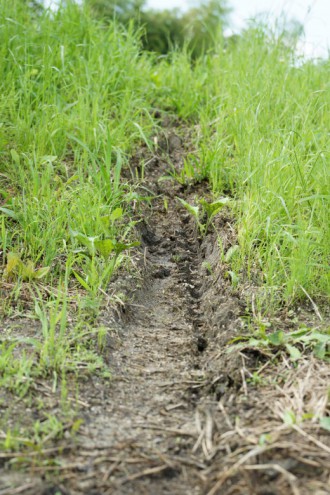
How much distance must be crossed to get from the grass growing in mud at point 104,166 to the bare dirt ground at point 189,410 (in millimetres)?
121

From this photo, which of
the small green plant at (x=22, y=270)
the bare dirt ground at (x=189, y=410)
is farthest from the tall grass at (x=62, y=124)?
the bare dirt ground at (x=189, y=410)

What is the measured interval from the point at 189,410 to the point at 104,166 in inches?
70.8

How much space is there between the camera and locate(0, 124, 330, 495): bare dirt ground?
1.67m

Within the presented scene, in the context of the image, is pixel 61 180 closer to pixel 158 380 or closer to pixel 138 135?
pixel 138 135

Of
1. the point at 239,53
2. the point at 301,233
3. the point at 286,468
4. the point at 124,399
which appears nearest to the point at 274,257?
the point at 301,233

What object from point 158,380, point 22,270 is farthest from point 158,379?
point 22,270

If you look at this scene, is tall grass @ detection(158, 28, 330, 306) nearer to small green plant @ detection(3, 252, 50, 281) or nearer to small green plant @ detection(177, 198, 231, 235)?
small green plant @ detection(177, 198, 231, 235)

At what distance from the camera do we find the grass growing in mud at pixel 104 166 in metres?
2.46

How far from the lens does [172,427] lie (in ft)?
6.37

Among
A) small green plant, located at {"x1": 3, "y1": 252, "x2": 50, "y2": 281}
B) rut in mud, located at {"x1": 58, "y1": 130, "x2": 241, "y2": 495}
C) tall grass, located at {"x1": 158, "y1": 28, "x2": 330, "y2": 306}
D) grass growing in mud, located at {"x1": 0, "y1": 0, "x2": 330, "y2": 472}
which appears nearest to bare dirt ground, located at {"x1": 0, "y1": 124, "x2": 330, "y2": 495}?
rut in mud, located at {"x1": 58, "y1": 130, "x2": 241, "y2": 495}

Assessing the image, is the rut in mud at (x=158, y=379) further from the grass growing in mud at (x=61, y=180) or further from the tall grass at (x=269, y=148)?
the tall grass at (x=269, y=148)

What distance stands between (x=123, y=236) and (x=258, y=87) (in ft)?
5.62

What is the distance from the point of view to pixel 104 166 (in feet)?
11.4

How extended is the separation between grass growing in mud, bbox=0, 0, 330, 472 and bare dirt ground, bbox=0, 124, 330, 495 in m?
0.12
